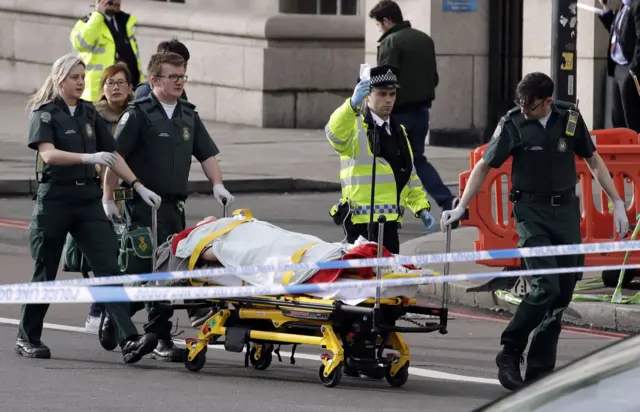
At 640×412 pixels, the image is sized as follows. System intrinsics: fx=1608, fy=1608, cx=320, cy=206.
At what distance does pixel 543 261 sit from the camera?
8.18m

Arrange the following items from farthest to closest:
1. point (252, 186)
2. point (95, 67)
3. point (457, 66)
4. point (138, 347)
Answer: point (457, 66)
point (252, 186)
point (95, 67)
point (138, 347)

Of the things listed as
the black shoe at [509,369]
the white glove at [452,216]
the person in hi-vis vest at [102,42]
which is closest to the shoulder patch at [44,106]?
the white glove at [452,216]

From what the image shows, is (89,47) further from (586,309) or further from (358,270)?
(358,270)

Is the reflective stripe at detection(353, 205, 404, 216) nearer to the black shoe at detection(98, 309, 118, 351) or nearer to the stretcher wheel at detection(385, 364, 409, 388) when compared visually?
the stretcher wheel at detection(385, 364, 409, 388)

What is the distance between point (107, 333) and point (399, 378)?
1.83 m

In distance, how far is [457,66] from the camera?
1931cm

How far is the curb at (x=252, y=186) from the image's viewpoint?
51.6ft

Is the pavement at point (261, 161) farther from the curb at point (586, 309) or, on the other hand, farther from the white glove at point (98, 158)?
the white glove at point (98, 158)

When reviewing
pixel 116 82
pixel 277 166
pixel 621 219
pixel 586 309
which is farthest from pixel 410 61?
pixel 621 219

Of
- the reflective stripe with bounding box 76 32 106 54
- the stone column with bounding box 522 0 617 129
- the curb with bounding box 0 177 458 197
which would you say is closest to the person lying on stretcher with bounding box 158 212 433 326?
the reflective stripe with bounding box 76 32 106 54

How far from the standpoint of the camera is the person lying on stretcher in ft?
26.2

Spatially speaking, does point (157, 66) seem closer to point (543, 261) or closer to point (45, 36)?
point (543, 261)

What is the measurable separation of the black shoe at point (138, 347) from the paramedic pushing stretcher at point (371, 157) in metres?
1.24

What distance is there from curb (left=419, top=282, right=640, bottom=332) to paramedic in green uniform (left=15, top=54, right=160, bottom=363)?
280 centimetres
